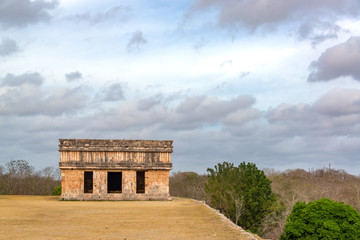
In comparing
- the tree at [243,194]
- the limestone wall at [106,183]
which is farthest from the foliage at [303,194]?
the limestone wall at [106,183]

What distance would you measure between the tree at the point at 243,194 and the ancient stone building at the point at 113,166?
345 cm

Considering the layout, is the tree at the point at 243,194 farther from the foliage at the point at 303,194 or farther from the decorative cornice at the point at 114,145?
the decorative cornice at the point at 114,145

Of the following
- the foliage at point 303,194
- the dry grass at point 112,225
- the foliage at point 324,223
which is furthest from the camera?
the foliage at point 303,194

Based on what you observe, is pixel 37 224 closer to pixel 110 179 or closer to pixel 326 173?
pixel 110 179

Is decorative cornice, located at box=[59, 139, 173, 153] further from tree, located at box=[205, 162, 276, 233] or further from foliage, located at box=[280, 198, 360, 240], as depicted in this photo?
foliage, located at box=[280, 198, 360, 240]

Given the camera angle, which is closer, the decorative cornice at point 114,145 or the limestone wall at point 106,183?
the limestone wall at point 106,183

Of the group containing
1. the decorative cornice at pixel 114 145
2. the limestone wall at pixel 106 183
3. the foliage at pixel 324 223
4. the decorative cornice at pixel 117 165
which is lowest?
the foliage at pixel 324 223

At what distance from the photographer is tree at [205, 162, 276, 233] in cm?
2445

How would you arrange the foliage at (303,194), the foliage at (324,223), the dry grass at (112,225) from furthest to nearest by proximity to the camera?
1. the foliage at (303,194)
2. the foliage at (324,223)
3. the dry grass at (112,225)

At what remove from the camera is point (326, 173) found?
70188mm

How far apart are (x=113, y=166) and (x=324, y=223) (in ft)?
47.2

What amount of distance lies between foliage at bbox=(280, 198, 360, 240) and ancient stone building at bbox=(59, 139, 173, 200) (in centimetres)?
1189

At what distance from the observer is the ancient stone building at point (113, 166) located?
81.4ft

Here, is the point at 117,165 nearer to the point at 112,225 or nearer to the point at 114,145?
the point at 114,145
